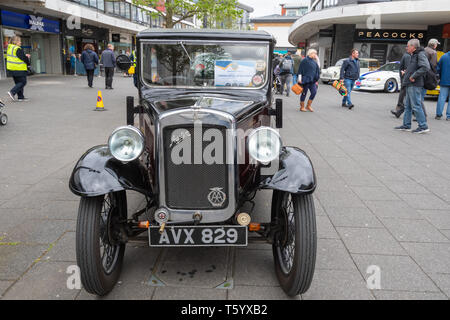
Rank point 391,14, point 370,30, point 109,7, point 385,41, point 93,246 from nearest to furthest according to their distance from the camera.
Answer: point 93,246 → point 391,14 → point 370,30 → point 385,41 → point 109,7

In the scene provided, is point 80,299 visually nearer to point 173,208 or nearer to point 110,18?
point 173,208

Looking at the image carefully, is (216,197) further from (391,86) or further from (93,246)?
(391,86)

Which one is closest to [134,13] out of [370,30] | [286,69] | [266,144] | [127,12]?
[127,12]

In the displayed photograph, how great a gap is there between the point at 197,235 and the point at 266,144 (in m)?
0.79

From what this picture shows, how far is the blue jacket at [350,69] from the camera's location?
11.7 metres

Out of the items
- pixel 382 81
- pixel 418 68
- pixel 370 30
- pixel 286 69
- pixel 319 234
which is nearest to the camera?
pixel 319 234

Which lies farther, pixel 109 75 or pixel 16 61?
pixel 109 75

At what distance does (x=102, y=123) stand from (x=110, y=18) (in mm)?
24433

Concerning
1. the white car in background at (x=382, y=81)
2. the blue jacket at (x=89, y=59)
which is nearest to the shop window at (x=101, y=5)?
the blue jacket at (x=89, y=59)

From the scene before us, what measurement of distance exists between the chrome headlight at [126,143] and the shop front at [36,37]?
66.5 feet

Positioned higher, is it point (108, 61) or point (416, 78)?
point (108, 61)

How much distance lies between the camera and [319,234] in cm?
364

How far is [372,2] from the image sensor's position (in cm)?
2439

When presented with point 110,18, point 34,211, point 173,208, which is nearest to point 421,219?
point 173,208
